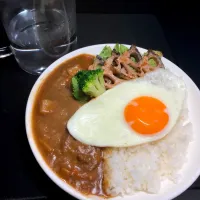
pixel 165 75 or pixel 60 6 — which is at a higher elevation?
pixel 60 6

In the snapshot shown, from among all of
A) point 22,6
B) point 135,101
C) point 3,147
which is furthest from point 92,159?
point 22,6

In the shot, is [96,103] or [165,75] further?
[165,75]

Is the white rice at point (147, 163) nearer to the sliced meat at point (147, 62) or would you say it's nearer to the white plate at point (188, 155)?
the white plate at point (188, 155)

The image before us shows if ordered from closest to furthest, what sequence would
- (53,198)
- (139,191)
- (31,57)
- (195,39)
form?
(139,191)
(53,198)
(31,57)
(195,39)

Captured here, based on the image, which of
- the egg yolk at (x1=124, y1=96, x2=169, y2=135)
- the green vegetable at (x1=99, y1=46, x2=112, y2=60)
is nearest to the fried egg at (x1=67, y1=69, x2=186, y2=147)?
the egg yolk at (x1=124, y1=96, x2=169, y2=135)

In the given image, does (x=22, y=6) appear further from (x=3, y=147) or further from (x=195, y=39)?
(x=195, y=39)

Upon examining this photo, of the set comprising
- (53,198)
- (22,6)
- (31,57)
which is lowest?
(53,198)

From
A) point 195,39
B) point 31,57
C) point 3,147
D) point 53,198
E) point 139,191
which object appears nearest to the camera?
point 139,191

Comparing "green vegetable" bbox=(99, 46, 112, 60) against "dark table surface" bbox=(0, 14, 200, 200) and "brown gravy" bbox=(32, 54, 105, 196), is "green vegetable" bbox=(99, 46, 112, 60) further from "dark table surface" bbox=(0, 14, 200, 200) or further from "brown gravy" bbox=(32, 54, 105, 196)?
"dark table surface" bbox=(0, 14, 200, 200)
